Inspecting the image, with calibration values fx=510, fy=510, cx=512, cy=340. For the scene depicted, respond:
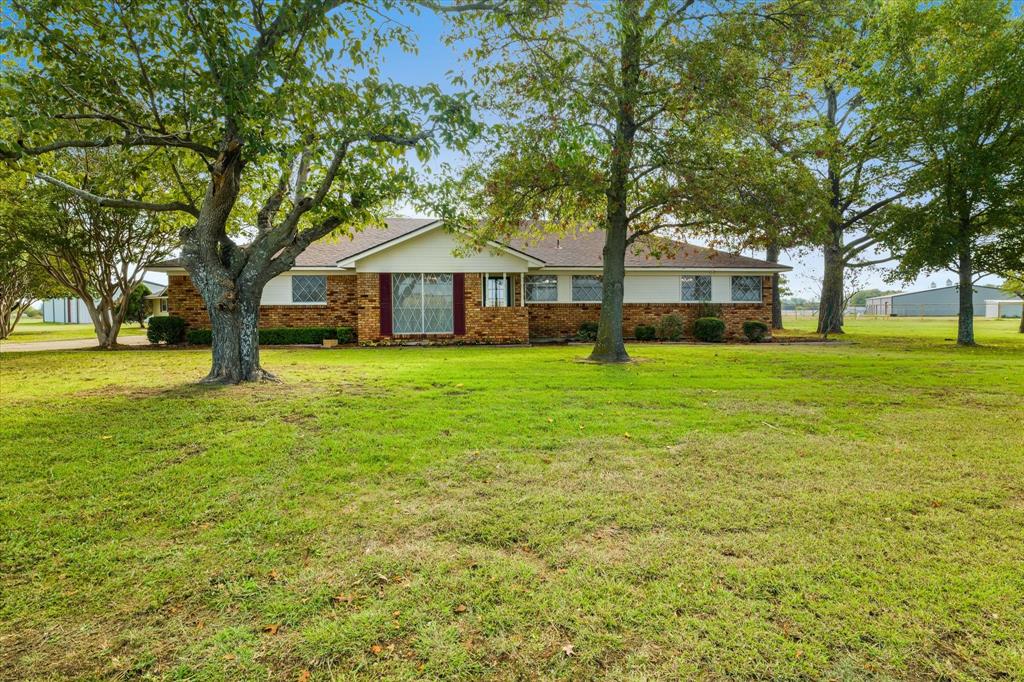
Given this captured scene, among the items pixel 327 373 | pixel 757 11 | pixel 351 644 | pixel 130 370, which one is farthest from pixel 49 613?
pixel 757 11

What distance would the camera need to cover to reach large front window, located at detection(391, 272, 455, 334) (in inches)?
725

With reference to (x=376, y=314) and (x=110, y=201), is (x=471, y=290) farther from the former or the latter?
(x=110, y=201)

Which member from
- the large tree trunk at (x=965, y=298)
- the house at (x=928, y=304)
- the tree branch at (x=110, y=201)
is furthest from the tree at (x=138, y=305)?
the house at (x=928, y=304)

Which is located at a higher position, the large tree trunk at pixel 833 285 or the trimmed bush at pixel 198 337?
the large tree trunk at pixel 833 285

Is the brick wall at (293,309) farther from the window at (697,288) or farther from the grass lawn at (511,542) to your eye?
the window at (697,288)

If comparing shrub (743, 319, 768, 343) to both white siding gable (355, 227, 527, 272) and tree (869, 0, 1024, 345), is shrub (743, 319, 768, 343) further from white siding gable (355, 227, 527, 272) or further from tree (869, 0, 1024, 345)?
white siding gable (355, 227, 527, 272)

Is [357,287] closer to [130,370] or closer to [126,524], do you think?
[130,370]

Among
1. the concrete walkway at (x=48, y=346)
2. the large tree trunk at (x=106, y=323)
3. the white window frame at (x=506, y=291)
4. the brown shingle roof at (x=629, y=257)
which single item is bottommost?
the concrete walkway at (x=48, y=346)

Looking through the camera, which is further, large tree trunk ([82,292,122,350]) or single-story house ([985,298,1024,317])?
single-story house ([985,298,1024,317])

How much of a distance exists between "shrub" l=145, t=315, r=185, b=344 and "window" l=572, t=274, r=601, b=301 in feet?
48.0

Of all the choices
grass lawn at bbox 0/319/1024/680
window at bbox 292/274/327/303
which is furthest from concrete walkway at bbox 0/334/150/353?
grass lawn at bbox 0/319/1024/680

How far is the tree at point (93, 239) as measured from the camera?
16.3 meters

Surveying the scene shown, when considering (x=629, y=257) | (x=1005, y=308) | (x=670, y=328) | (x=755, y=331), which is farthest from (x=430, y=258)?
(x=1005, y=308)

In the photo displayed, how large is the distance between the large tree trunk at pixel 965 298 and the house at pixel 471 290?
237 inches
